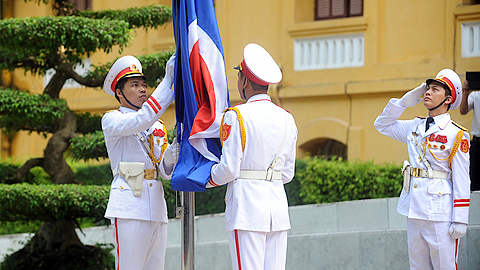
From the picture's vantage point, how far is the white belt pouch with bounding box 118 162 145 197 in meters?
4.77

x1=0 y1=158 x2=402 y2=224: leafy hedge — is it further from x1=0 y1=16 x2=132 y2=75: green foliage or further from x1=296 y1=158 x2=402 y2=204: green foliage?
x1=0 y1=16 x2=132 y2=75: green foliage

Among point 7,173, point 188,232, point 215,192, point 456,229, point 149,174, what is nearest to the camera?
point 188,232

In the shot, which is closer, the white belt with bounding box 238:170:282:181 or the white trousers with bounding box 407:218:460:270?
the white belt with bounding box 238:170:282:181

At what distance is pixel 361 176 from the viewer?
830 centimetres

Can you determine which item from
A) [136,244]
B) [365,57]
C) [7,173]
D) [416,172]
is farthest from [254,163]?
[365,57]

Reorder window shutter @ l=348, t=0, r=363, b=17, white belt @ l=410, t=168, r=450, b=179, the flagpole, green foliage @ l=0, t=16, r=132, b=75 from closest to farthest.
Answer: the flagpole
white belt @ l=410, t=168, r=450, b=179
green foliage @ l=0, t=16, r=132, b=75
window shutter @ l=348, t=0, r=363, b=17

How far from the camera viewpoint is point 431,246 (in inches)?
201

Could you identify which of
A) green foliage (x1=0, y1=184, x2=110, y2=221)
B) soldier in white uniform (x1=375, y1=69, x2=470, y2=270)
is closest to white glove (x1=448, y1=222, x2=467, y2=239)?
soldier in white uniform (x1=375, y1=69, x2=470, y2=270)

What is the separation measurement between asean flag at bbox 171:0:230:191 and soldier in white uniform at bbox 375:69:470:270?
5.59 feet

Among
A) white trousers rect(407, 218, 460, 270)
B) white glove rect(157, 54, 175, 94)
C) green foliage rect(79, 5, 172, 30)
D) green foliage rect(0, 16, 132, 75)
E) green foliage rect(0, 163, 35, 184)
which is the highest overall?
green foliage rect(79, 5, 172, 30)

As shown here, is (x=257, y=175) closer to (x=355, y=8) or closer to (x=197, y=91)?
(x=197, y=91)

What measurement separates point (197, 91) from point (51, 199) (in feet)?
8.67

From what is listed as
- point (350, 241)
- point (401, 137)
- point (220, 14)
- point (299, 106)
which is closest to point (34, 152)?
point (220, 14)

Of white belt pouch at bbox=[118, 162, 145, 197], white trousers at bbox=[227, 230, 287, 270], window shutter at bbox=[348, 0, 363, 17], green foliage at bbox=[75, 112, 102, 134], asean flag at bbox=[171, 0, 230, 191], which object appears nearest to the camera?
white trousers at bbox=[227, 230, 287, 270]
